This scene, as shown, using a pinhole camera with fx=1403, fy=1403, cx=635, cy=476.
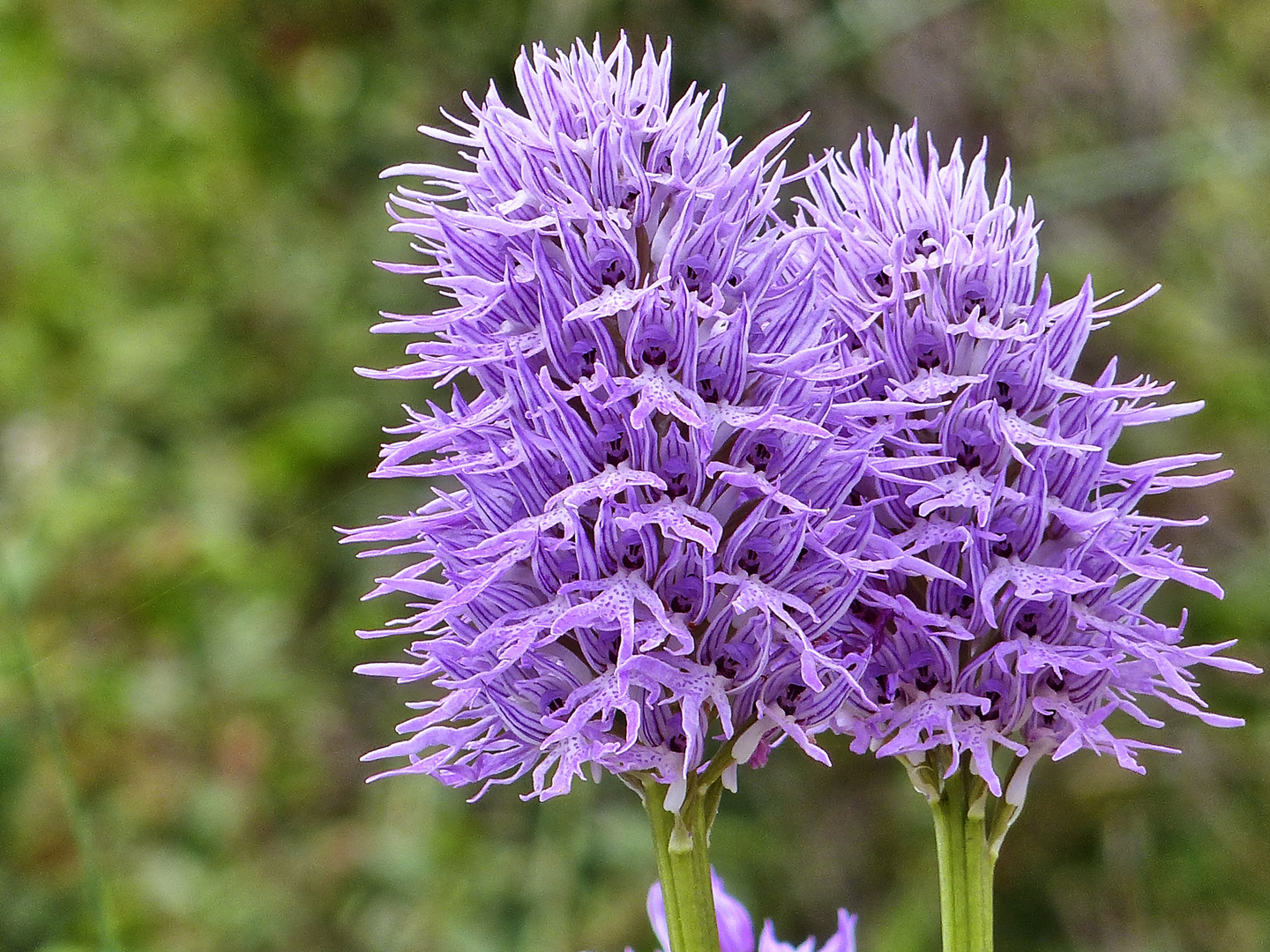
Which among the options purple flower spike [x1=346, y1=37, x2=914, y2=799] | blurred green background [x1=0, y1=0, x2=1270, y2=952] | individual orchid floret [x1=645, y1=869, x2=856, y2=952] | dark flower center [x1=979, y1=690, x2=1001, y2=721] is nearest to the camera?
purple flower spike [x1=346, y1=37, x2=914, y2=799]

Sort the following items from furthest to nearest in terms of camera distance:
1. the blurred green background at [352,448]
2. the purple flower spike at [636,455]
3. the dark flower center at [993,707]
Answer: the blurred green background at [352,448]
the dark flower center at [993,707]
the purple flower spike at [636,455]

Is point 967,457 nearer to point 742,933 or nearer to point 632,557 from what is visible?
point 632,557

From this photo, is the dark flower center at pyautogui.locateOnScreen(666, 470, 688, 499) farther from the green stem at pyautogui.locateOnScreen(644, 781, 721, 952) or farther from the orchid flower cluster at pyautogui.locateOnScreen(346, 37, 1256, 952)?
the green stem at pyautogui.locateOnScreen(644, 781, 721, 952)

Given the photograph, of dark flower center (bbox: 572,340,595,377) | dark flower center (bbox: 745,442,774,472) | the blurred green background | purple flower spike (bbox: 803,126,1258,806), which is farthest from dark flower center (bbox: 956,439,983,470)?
the blurred green background

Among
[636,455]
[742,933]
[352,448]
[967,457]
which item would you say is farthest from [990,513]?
[352,448]

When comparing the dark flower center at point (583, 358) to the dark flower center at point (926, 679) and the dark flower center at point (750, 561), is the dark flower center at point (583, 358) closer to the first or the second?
the dark flower center at point (750, 561)

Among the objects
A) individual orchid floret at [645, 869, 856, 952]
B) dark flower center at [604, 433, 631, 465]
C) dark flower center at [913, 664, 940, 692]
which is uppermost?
dark flower center at [604, 433, 631, 465]

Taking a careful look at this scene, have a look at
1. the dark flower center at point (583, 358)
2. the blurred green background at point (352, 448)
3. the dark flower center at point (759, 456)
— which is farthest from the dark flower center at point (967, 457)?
the blurred green background at point (352, 448)
